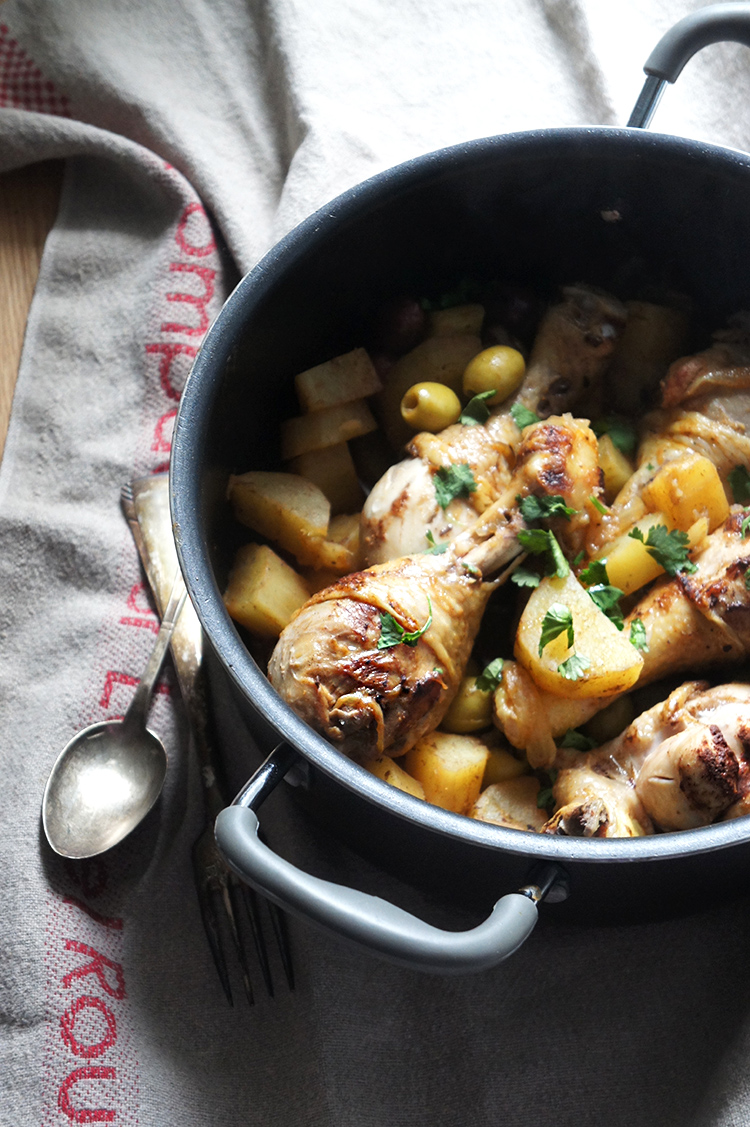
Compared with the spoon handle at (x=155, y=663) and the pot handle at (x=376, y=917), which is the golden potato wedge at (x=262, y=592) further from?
the pot handle at (x=376, y=917)

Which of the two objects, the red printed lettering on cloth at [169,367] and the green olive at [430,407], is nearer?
the green olive at [430,407]

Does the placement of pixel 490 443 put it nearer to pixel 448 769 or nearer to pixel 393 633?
pixel 393 633

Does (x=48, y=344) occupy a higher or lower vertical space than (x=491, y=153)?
lower

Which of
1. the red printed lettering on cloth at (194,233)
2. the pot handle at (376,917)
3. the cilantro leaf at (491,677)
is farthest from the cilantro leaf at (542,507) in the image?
the red printed lettering on cloth at (194,233)

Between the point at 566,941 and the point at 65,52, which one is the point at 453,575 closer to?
the point at 566,941

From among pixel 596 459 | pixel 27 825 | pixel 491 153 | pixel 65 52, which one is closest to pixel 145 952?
pixel 27 825

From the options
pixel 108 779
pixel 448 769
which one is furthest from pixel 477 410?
pixel 108 779

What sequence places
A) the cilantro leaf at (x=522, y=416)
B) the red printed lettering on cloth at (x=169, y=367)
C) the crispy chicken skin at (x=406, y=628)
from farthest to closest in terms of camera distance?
the red printed lettering on cloth at (x=169, y=367), the cilantro leaf at (x=522, y=416), the crispy chicken skin at (x=406, y=628)
